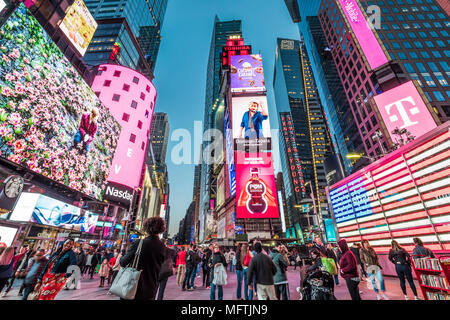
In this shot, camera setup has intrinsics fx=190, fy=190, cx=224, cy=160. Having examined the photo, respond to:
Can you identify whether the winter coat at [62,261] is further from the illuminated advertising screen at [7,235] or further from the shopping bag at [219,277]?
the illuminated advertising screen at [7,235]

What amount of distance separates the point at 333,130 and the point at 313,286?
74849 mm

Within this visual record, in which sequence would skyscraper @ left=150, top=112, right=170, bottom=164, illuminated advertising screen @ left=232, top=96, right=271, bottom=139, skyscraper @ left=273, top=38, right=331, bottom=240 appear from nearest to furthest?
illuminated advertising screen @ left=232, top=96, right=271, bottom=139 → skyscraper @ left=273, top=38, right=331, bottom=240 → skyscraper @ left=150, top=112, right=170, bottom=164

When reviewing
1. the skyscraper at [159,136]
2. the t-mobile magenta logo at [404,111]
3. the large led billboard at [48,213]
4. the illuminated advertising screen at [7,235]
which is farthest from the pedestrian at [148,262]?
the skyscraper at [159,136]

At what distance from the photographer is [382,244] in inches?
471

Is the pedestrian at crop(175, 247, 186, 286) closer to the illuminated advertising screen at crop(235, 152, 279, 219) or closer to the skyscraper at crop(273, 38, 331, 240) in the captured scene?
the illuminated advertising screen at crop(235, 152, 279, 219)

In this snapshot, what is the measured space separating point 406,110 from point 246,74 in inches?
1487

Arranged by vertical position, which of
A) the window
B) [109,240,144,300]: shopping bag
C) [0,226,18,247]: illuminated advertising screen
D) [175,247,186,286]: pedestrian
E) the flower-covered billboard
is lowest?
[175,247,186,286]: pedestrian

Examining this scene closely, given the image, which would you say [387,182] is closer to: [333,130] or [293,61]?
[333,130]

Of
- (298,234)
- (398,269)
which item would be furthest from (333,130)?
(398,269)

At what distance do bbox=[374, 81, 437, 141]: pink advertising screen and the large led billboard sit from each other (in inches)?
1094

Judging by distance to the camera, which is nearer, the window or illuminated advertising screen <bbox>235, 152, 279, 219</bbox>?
illuminated advertising screen <bbox>235, 152, 279, 219</bbox>

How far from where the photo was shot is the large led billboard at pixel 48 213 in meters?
13.1

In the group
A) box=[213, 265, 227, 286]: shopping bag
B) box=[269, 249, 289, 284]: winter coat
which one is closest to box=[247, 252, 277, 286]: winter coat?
box=[269, 249, 289, 284]: winter coat

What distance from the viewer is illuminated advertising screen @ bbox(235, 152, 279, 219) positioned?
34938 mm
